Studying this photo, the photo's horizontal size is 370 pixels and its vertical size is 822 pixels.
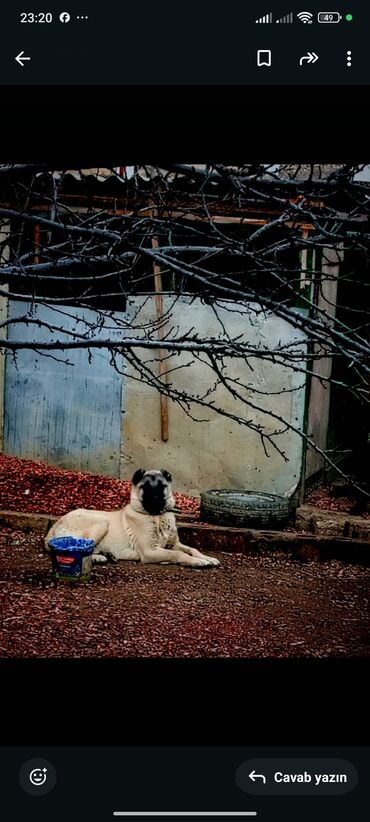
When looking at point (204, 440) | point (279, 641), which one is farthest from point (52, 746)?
point (204, 440)

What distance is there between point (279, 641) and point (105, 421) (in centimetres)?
382

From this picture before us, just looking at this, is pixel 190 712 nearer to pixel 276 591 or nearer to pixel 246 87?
pixel 246 87

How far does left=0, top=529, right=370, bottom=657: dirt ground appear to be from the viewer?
3.66m

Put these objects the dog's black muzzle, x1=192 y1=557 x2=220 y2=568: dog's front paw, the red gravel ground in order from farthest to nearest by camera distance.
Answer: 1. the red gravel ground
2. the dog's black muzzle
3. x1=192 y1=557 x2=220 y2=568: dog's front paw

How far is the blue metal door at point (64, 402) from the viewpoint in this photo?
7.20 metres

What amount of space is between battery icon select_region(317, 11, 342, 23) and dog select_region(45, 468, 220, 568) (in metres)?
4.17

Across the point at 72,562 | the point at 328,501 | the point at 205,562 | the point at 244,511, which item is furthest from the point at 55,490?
the point at 328,501

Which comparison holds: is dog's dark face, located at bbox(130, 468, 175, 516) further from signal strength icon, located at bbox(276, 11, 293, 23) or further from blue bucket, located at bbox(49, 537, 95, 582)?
signal strength icon, located at bbox(276, 11, 293, 23)

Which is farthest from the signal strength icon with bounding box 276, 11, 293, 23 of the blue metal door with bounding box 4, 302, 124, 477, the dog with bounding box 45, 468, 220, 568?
the blue metal door with bounding box 4, 302, 124, 477

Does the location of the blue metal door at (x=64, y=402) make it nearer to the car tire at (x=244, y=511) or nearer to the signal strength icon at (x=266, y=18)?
the car tire at (x=244, y=511)

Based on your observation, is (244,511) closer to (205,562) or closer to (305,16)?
(205,562)

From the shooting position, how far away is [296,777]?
1.38 meters

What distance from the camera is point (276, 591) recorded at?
483 centimetres

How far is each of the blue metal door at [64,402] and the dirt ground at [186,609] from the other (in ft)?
5.76
